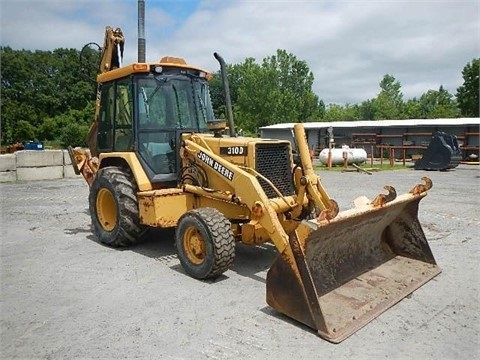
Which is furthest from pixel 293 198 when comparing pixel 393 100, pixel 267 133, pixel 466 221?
pixel 393 100

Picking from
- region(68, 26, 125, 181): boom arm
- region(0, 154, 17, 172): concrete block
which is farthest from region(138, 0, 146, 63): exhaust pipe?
region(0, 154, 17, 172): concrete block

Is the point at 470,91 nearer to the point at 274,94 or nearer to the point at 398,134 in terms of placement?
the point at 398,134

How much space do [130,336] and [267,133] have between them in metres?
36.9

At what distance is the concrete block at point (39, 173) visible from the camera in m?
14.8

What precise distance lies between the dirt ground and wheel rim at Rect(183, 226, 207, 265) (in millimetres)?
264

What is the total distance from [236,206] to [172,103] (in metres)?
1.97

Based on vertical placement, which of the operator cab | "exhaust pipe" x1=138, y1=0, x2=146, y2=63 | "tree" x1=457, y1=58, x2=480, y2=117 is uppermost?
"tree" x1=457, y1=58, x2=480, y2=117

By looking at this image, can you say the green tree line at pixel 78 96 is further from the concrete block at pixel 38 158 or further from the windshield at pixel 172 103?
the windshield at pixel 172 103

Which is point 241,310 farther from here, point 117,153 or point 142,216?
point 117,153

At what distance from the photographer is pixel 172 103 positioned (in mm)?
6320

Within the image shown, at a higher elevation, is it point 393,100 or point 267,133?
point 393,100

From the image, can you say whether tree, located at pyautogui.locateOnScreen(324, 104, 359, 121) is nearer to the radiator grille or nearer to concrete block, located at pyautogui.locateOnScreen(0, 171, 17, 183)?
concrete block, located at pyautogui.locateOnScreen(0, 171, 17, 183)

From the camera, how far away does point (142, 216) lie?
19.6ft

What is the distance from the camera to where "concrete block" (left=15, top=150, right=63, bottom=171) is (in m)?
14.8
